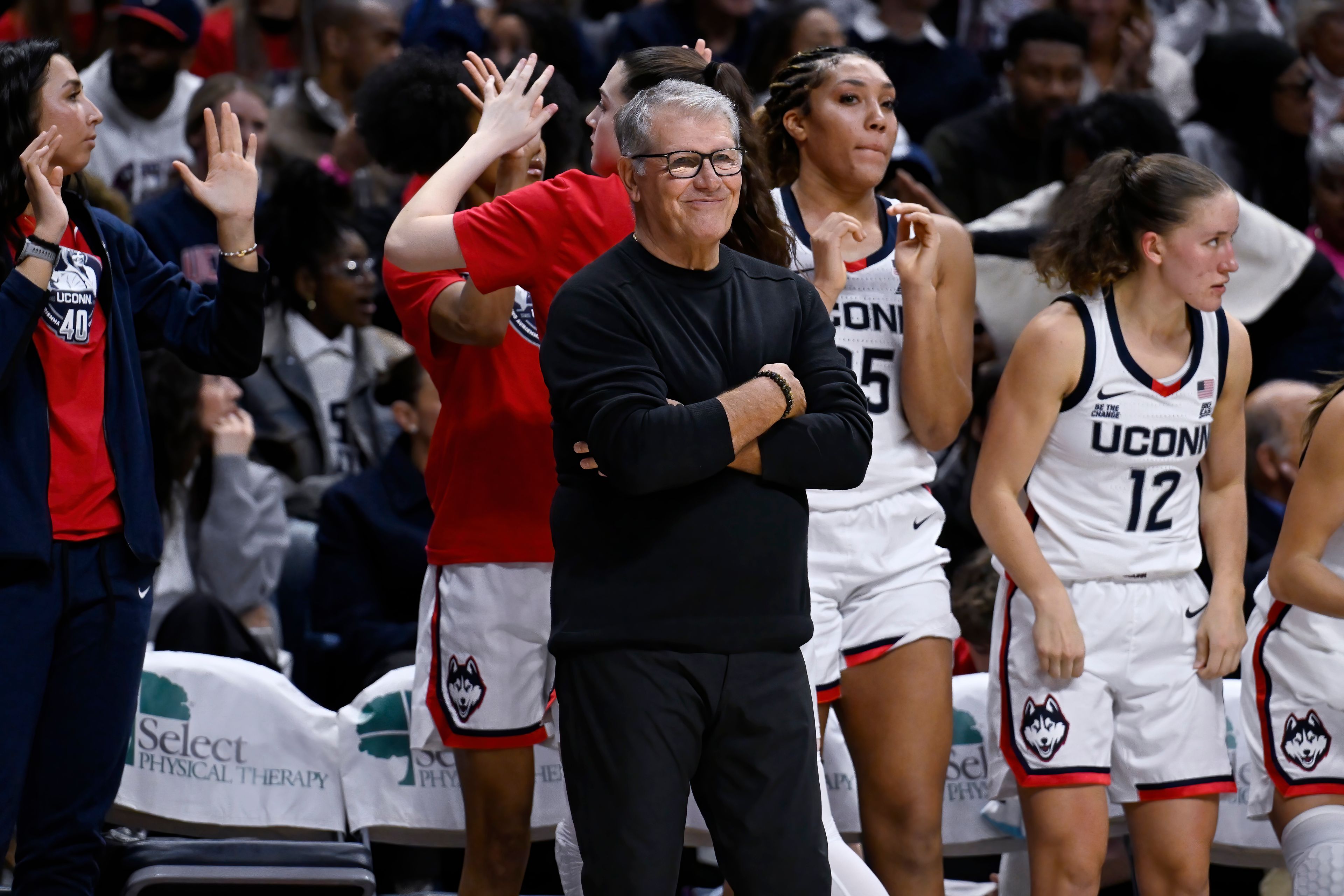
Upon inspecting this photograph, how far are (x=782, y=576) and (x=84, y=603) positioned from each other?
56.2 inches

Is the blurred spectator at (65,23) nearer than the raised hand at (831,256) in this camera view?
No

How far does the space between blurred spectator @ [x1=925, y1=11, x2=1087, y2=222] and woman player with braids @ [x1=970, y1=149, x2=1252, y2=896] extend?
3112mm

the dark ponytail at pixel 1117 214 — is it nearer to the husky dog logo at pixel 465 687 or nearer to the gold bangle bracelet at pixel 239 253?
the husky dog logo at pixel 465 687

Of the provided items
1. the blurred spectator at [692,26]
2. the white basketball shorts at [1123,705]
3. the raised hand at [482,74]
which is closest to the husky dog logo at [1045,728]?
the white basketball shorts at [1123,705]

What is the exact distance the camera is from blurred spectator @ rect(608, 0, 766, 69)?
27.9 ft

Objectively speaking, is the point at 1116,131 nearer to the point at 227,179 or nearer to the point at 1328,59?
the point at 1328,59

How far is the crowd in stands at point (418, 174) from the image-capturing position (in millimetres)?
5227

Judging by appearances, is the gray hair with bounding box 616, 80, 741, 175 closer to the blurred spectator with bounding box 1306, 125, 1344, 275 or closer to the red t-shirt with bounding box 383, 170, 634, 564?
the red t-shirt with bounding box 383, 170, 634, 564

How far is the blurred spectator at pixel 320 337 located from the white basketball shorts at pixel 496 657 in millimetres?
2615

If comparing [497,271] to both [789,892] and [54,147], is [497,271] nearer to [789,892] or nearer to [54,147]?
[54,147]

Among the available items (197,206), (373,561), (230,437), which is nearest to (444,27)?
(197,206)

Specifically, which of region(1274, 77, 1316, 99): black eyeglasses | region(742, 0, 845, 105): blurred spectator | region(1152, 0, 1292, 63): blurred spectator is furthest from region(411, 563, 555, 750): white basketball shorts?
region(1152, 0, 1292, 63): blurred spectator

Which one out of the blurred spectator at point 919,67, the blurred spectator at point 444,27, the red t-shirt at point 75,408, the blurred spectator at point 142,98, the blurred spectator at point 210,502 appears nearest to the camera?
the red t-shirt at point 75,408

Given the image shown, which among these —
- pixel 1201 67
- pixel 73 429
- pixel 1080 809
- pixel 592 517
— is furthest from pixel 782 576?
pixel 1201 67
